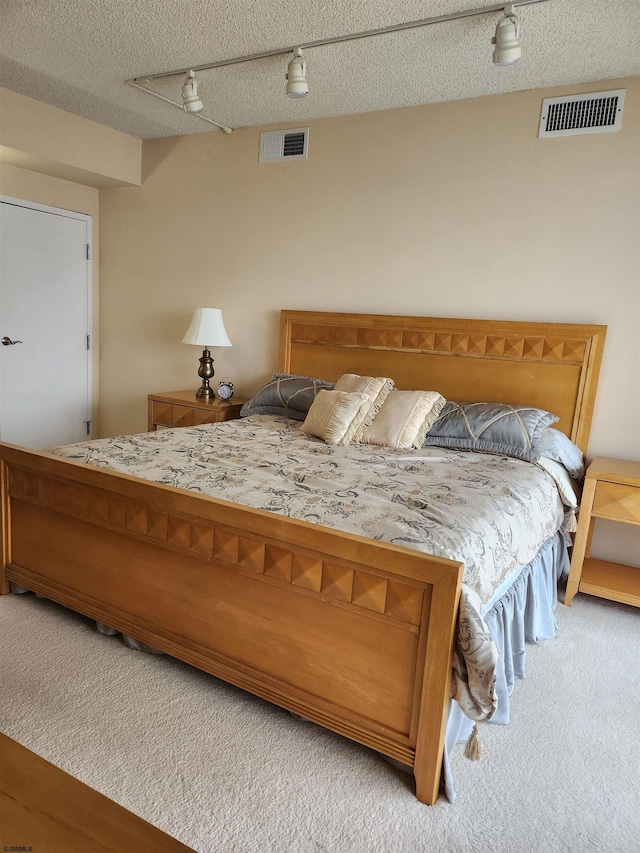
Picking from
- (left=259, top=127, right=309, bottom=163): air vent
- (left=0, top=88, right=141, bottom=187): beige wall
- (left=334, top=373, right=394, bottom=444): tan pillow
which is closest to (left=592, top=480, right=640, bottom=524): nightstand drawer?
(left=334, top=373, right=394, bottom=444): tan pillow

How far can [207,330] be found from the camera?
3986 mm

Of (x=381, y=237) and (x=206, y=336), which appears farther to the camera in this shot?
(x=206, y=336)

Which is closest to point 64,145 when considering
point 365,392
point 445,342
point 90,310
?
point 90,310

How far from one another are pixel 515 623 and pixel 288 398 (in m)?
1.86

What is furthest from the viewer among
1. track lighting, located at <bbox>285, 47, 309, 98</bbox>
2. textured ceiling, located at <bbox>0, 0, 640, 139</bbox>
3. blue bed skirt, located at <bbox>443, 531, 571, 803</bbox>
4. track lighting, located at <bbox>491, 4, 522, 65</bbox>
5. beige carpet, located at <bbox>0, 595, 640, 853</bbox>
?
track lighting, located at <bbox>285, 47, 309, 98</bbox>

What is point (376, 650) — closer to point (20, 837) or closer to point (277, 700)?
point (277, 700)

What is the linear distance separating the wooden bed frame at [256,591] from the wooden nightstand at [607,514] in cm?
149

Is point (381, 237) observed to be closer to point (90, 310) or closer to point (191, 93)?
point (191, 93)

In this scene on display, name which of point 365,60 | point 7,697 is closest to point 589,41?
point 365,60

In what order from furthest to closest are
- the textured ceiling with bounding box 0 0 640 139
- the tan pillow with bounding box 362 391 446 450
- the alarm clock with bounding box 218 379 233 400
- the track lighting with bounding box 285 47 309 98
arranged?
the alarm clock with bounding box 218 379 233 400, the tan pillow with bounding box 362 391 446 450, the track lighting with bounding box 285 47 309 98, the textured ceiling with bounding box 0 0 640 139

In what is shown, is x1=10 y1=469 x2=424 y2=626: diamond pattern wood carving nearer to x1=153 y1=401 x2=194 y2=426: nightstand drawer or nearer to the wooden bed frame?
the wooden bed frame

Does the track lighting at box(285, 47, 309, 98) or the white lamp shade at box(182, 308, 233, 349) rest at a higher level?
the track lighting at box(285, 47, 309, 98)

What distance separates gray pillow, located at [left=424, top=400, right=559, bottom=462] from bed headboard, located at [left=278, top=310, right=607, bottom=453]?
0.19 metres

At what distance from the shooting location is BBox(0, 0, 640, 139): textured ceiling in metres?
2.43
